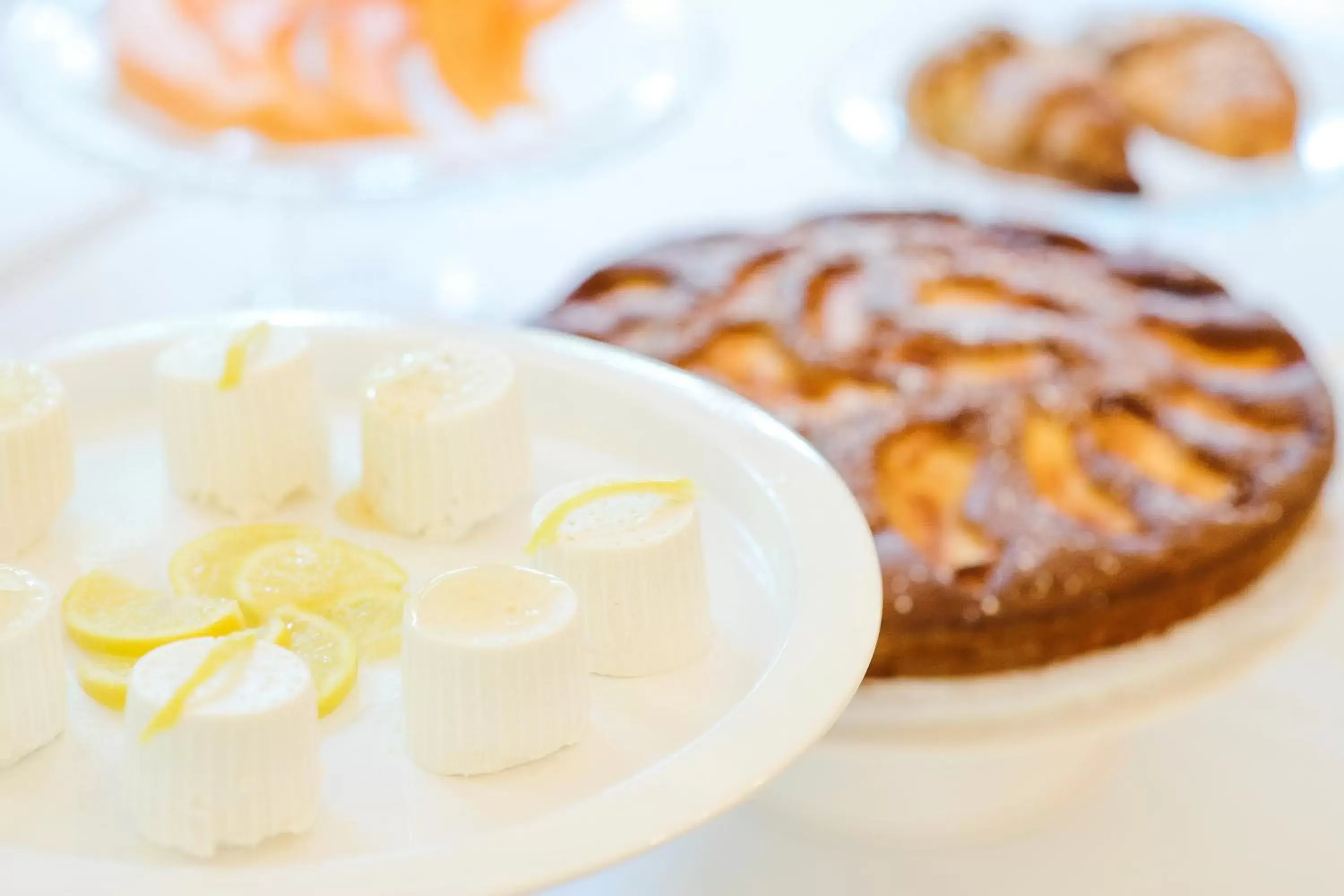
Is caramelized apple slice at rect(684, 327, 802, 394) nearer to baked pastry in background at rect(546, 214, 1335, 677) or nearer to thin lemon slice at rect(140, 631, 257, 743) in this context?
baked pastry in background at rect(546, 214, 1335, 677)

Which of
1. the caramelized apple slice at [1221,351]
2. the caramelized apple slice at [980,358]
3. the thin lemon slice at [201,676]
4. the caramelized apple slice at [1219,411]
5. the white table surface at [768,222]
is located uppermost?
the thin lemon slice at [201,676]

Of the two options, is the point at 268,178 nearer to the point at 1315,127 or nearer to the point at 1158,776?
the point at 1158,776

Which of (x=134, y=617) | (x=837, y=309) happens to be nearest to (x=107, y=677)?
(x=134, y=617)

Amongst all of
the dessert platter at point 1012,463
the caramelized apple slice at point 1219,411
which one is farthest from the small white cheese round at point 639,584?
the caramelized apple slice at point 1219,411

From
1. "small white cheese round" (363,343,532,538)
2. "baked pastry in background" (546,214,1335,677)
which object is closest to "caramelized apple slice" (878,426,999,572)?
"baked pastry in background" (546,214,1335,677)

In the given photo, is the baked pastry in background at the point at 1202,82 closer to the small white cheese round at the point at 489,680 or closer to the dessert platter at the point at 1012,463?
the dessert platter at the point at 1012,463

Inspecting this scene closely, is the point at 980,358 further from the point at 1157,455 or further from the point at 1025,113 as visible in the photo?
the point at 1025,113
